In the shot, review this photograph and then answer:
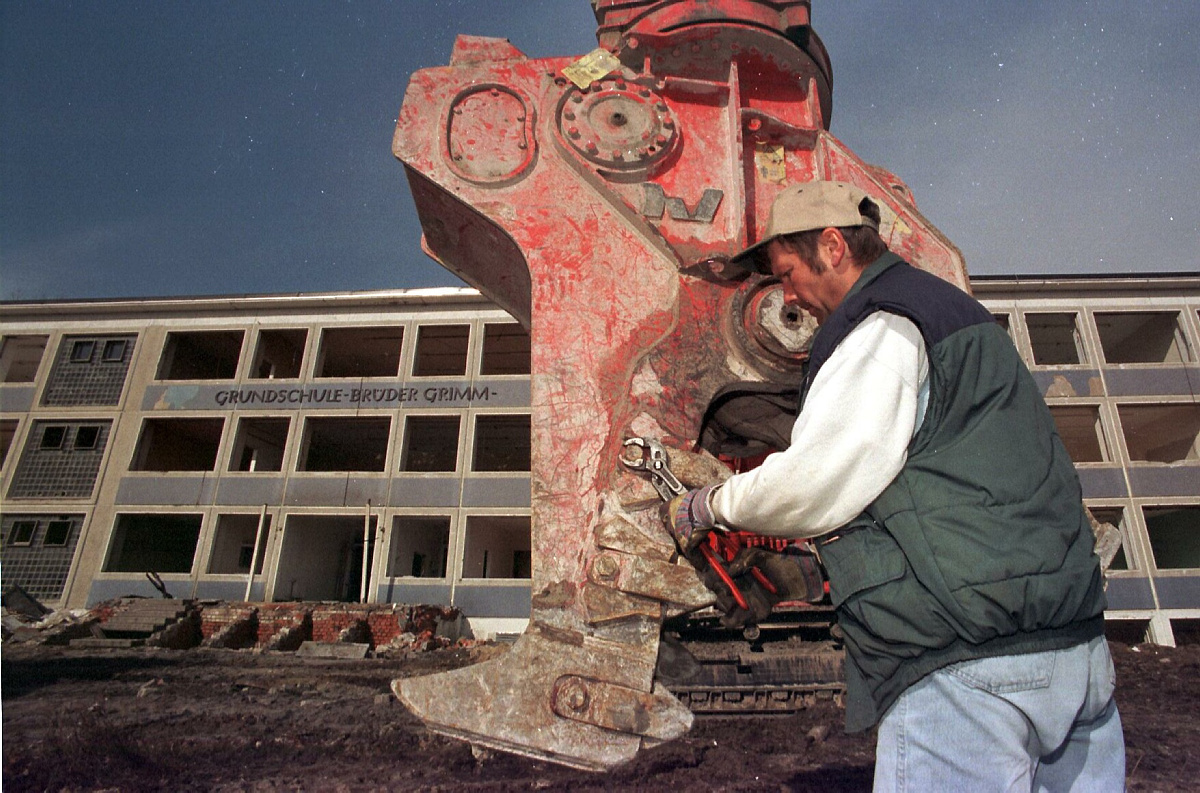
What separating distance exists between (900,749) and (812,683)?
3.47 metres

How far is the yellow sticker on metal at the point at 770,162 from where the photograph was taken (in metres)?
2.59

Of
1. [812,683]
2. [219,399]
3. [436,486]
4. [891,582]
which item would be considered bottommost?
[812,683]

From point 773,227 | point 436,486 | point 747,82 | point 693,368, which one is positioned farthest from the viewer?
point 436,486

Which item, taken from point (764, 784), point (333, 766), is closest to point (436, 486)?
point (333, 766)

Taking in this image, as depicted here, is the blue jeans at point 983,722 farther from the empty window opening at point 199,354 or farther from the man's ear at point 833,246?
the empty window opening at point 199,354

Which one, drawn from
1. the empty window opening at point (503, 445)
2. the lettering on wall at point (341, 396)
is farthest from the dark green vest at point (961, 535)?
the empty window opening at point (503, 445)

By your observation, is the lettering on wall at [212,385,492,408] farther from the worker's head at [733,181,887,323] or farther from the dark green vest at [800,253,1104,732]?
the dark green vest at [800,253,1104,732]

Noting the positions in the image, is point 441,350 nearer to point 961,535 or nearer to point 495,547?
point 495,547

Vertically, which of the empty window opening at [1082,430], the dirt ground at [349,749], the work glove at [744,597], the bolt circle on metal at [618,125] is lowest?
the dirt ground at [349,749]

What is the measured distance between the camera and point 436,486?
1980cm

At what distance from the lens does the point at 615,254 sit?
7.60ft

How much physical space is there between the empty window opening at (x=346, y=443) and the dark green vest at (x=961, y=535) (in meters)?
21.0

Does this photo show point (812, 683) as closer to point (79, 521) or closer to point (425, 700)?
point (425, 700)

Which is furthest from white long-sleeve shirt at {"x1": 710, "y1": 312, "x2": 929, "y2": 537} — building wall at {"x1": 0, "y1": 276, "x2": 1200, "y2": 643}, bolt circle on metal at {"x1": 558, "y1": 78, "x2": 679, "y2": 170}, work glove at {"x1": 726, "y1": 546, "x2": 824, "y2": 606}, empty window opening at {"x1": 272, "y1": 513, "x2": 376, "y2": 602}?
empty window opening at {"x1": 272, "y1": 513, "x2": 376, "y2": 602}
